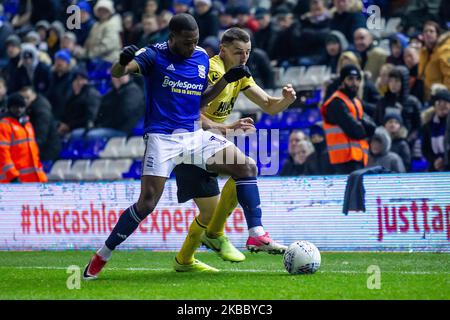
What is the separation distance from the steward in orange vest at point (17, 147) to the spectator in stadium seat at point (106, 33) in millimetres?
4118

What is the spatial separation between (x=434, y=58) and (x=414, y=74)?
1.86 feet

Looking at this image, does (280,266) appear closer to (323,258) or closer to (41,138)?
(323,258)

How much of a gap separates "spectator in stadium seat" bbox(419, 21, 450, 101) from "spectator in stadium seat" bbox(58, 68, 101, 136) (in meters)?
6.44

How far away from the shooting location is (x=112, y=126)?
17.8 meters

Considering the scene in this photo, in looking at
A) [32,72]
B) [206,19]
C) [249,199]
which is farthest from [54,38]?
[249,199]

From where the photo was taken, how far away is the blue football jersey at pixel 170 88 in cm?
884

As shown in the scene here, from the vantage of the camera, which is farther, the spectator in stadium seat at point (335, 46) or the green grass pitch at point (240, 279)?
the spectator in stadium seat at point (335, 46)

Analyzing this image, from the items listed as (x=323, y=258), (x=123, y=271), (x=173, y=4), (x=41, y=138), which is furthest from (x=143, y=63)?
(x=173, y=4)

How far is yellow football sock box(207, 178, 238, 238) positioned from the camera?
9.43m

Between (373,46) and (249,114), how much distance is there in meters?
2.49

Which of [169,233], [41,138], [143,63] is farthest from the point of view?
[41,138]

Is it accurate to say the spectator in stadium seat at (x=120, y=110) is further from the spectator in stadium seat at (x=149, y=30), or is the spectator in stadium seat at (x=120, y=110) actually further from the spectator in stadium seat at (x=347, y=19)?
the spectator in stadium seat at (x=347, y=19)

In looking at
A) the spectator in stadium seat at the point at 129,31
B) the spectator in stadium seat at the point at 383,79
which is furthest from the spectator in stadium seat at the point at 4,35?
the spectator in stadium seat at the point at 383,79

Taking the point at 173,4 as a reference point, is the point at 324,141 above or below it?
below
